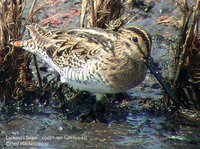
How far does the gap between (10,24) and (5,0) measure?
28 centimetres

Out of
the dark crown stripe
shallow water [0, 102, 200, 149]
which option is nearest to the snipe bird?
the dark crown stripe

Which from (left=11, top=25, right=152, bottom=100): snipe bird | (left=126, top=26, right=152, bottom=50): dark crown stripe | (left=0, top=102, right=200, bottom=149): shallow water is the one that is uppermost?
(left=126, top=26, right=152, bottom=50): dark crown stripe

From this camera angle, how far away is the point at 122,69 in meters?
7.20

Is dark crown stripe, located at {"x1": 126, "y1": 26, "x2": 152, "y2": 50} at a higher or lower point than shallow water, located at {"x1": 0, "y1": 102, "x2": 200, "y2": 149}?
higher

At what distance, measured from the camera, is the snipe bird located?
7.04 m

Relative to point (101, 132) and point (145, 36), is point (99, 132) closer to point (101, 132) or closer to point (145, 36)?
point (101, 132)

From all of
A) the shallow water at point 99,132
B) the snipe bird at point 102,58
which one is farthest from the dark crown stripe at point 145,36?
the shallow water at point 99,132

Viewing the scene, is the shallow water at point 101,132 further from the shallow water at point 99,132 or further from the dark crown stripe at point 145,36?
the dark crown stripe at point 145,36

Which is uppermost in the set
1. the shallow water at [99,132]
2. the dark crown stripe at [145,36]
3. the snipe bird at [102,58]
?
the dark crown stripe at [145,36]

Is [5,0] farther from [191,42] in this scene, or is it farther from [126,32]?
[191,42]

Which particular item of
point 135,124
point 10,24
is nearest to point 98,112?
point 135,124

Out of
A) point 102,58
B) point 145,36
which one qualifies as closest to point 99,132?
point 102,58

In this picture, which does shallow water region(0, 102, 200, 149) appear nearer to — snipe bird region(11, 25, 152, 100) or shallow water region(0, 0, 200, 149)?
shallow water region(0, 0, 200, 149)

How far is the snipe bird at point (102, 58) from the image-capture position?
7035 mm
